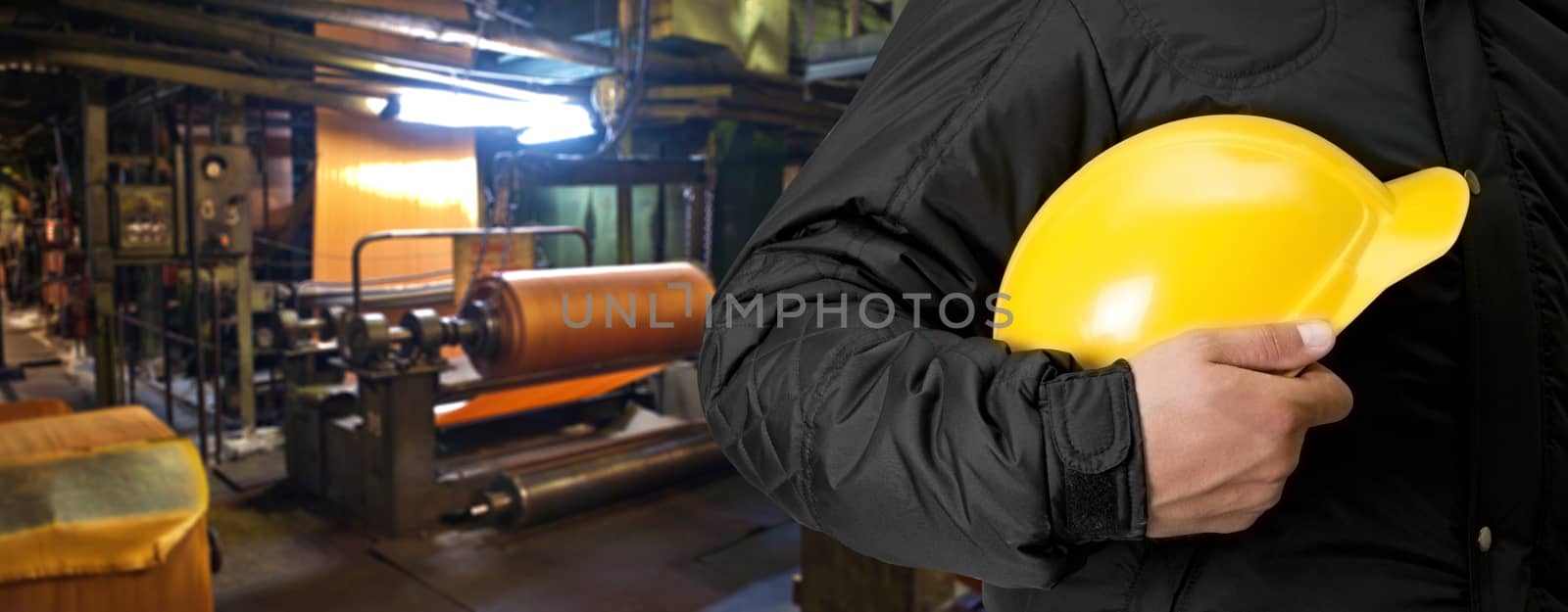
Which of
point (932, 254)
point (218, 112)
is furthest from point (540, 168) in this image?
point (932, 254)

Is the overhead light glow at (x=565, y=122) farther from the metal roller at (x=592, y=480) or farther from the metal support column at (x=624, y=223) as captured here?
the metal roller at (x=592, y=480)

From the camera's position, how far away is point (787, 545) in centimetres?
378

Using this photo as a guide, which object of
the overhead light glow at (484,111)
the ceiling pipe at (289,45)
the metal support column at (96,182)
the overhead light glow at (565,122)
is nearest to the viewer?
the ceiling pipe at (289,45)

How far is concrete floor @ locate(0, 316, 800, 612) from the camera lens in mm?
3254

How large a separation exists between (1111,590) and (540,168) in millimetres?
4062

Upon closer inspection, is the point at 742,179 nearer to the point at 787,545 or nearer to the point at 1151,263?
the point at 787,545

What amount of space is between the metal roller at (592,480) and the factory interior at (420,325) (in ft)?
0.04

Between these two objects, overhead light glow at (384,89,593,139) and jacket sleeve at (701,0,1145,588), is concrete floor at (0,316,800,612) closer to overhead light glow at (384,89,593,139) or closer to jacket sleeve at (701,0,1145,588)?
overhead light glow at (384,89,593,139)

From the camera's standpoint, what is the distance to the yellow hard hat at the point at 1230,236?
2.17 feet

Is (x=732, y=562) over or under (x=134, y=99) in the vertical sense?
under

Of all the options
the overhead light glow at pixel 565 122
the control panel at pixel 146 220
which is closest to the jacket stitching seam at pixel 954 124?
the overhead light glow at pixel 565 122

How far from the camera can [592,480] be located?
3.92 meters

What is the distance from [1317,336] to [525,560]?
3.33 metres

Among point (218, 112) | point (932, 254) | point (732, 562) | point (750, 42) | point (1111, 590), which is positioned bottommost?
point (732, 562)
